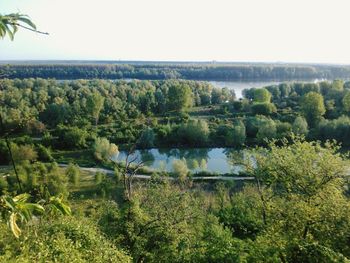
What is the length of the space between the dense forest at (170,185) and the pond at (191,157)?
1189mm

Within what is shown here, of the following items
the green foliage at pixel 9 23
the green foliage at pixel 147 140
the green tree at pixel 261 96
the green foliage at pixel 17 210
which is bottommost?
the green foliage at pixel 147 140

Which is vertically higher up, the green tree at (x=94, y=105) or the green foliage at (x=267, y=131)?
the green tree at (x=94, y=105)

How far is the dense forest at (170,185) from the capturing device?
24.7 ft

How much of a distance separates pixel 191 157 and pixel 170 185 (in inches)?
504

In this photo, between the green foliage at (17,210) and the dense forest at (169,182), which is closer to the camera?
the green foliage at (17,210)

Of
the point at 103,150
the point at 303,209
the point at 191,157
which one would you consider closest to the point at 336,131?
the point at 191,157

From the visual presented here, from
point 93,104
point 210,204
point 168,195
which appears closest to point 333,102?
point 93,104

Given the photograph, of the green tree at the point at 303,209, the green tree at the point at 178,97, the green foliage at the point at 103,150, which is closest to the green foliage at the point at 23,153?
the green foliage at the point at 103,150

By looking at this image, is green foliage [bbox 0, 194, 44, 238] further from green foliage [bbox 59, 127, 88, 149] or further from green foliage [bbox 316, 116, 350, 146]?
green foliage [bbox 316, 116, 350, 146]

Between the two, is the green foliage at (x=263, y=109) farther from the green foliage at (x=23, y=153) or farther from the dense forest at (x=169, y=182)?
the green foliage at (x=23, y=153)

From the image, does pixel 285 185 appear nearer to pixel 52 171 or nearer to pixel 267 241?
pixel 267 241

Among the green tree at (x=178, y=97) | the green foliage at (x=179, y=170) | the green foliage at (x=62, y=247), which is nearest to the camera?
the green foliage at (x=62, y=247)

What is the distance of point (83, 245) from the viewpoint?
791 cm

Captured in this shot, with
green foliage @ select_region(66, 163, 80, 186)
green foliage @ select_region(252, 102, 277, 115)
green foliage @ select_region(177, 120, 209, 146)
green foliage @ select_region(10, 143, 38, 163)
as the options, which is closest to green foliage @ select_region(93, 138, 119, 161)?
green foliage @ select_region(10, 143, 38, 163)
